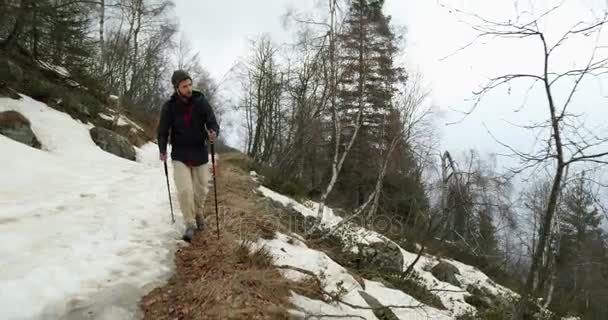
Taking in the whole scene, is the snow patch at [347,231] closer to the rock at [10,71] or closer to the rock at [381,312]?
the rock at [381,312]

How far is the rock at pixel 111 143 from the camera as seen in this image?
523 inches

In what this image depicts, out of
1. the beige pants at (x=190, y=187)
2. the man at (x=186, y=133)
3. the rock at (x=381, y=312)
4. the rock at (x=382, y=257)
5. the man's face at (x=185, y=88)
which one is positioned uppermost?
the man's face at (x=185, y=88)

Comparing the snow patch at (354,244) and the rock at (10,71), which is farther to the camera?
the rock at (10,71)

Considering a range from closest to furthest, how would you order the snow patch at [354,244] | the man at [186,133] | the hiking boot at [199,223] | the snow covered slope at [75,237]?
the snow covered slope at [75,237]
the man at [186,133]
the hiking boot at [199,223]
the snow patch at [354,244]

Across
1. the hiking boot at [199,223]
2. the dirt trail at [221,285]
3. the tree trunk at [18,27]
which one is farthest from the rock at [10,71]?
the dirt trail at [221,285]

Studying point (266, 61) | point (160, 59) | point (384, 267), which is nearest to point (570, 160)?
point (384, 267)

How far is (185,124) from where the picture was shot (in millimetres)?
5160

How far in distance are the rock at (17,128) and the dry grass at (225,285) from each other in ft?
23.5

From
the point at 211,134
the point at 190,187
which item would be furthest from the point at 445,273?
the point at 211,134

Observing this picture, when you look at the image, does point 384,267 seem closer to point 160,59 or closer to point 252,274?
point 252,274

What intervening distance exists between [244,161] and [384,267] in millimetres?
8175

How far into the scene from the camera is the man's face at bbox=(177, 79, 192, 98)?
4.98 m

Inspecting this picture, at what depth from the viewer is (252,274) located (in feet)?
13.3

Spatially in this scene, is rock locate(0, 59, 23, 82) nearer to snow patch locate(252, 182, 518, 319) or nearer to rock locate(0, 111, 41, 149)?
rock locate(0, 111, 41, 149)
